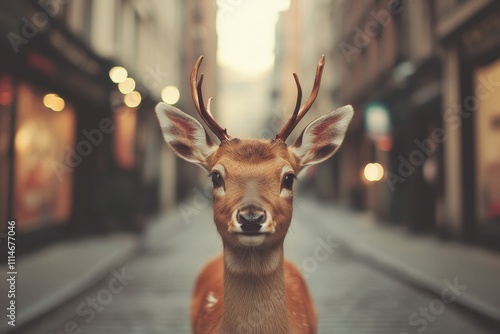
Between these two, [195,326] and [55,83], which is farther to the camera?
[55,83]

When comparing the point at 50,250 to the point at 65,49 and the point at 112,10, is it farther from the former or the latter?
the point at 112,10

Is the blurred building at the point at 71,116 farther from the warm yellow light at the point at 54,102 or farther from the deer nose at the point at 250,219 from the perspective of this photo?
the deer nose at the point at 250,219

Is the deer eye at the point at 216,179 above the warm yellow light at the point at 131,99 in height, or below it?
below

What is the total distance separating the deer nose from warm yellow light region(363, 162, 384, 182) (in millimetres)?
17740

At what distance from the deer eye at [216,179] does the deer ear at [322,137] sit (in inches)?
18.0

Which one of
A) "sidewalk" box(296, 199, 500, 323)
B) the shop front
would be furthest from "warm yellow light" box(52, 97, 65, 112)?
the shop front

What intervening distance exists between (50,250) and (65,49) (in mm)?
4848

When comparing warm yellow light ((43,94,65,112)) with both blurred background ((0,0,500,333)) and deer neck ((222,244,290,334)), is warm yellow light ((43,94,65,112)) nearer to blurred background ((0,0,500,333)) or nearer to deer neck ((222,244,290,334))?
blurred background ((0,0,500,333))

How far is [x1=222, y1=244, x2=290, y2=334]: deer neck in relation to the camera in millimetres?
2441

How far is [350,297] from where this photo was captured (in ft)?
24.0

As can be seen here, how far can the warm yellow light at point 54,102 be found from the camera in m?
11.8

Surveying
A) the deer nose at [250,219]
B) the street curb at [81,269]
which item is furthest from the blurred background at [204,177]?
the deer nose at [250,219]

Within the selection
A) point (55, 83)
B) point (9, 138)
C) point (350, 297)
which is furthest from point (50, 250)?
point (350, 297)

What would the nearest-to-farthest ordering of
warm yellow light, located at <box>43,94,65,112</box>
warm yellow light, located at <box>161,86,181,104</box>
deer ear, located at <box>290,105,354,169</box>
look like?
deer ear, located at <box>290,105,354,169</box>
warm yellow light, located at <box>43,94,65,112</box>
warm yellow light, located at <box>161,86,181,104</box>
